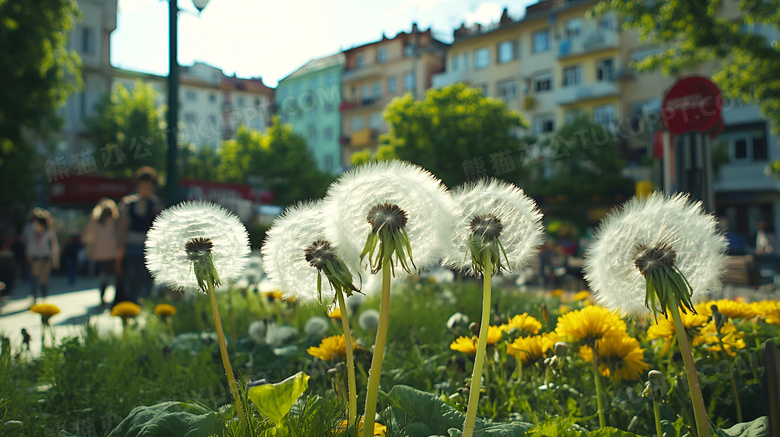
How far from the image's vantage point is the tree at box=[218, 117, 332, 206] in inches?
1725

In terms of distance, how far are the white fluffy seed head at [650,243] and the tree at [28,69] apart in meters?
16.2

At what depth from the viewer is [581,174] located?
95.1 ft

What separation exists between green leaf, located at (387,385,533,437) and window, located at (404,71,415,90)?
45.9 m

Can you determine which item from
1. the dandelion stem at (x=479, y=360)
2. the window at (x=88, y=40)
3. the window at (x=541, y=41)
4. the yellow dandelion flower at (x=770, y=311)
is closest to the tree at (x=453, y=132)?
the window at (x=541, y=41)

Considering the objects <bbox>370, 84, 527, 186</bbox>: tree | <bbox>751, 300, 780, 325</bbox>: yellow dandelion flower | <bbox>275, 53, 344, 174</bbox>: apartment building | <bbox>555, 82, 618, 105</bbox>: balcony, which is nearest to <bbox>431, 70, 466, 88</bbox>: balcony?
<bbox>555, 82, 618, 105</bbox>: balcony

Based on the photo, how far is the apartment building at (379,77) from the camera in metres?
45.5

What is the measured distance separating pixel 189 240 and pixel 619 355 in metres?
1.43

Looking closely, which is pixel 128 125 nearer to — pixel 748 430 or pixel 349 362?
pixel 349 362

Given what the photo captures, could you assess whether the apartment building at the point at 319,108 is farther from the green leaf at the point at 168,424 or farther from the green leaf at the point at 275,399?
the green leaf at the point at 275,399

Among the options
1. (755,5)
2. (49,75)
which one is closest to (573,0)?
(755,5)

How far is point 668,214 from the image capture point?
1.35 metres

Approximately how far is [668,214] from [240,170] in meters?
45.8

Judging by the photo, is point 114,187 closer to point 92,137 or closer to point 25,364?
point 92,137

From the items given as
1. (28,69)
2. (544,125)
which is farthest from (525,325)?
(544,125)
